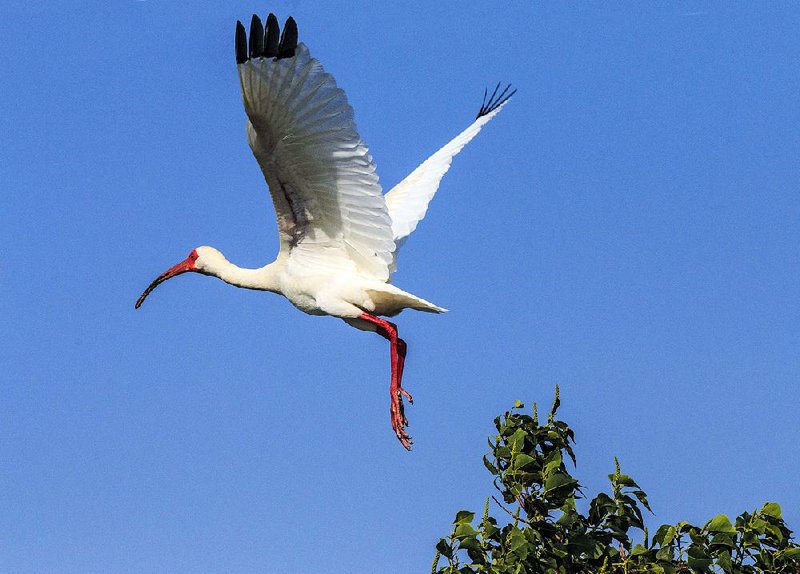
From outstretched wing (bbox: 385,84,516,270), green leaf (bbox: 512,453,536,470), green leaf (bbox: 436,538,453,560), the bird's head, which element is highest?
outstretched wing (bbox: 385,84,516,270)

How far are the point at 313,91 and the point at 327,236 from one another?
6.06 feet

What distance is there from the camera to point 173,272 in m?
12.4

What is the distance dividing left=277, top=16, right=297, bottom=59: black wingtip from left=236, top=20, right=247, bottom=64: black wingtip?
0.98 feet

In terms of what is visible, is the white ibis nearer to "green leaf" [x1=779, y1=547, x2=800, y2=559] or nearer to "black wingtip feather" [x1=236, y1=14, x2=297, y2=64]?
"black wingtip feather" [x1=236, y1=14, x2=297, y2=64]

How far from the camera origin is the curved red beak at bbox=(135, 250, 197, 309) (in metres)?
12.1

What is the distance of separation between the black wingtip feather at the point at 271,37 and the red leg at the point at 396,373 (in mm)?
2744

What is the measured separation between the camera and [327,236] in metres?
10.4

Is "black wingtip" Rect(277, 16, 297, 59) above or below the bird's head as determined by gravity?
below

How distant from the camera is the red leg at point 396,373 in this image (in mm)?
10102

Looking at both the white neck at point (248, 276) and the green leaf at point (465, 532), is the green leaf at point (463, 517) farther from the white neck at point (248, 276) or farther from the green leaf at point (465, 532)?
the white neck at point (248, 276)

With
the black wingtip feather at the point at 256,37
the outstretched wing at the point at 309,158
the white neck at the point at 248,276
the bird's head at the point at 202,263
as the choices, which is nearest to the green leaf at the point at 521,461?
the outstretched wing at the point at 309,158

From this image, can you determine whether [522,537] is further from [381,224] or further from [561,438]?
[381,224]

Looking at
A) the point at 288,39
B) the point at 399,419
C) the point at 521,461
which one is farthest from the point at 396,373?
the point at 521,461

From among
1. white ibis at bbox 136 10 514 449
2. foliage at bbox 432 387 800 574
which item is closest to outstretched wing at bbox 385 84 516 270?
white ibis at bbox 136 10 514 449
